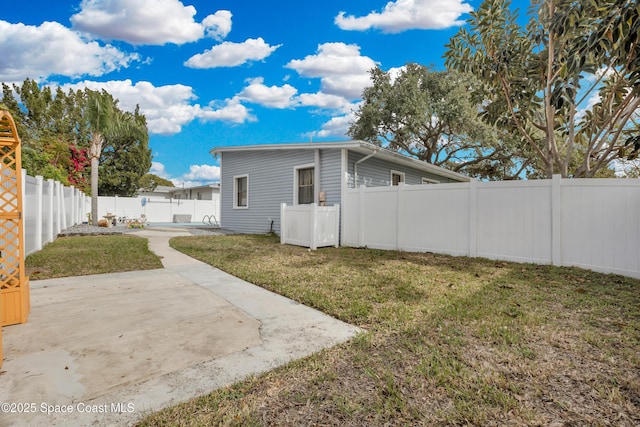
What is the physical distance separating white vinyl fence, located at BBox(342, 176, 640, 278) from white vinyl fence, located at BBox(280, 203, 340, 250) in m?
0.66

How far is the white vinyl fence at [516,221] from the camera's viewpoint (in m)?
5.15

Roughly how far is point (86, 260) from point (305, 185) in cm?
621

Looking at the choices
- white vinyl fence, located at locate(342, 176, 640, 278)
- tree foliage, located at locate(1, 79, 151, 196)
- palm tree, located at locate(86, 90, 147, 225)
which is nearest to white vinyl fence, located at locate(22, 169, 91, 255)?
palm tree, located at locate(86, 90, 147, 225)

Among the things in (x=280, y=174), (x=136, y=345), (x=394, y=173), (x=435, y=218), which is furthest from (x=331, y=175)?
(x=136, y=345)

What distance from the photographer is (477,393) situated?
1.89 meters

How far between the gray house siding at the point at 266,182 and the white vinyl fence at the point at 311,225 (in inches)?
31.5

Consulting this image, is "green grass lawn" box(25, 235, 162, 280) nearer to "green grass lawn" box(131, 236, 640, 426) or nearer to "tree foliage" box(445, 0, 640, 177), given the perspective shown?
"green grass lawn" box(131, 236, 640, 426)

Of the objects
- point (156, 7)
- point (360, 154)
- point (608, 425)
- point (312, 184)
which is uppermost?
point (156, 7)

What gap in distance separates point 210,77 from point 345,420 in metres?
17.1

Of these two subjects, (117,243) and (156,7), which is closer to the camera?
(117,243)

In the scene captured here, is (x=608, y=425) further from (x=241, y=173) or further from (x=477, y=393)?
(x=241, y=173)

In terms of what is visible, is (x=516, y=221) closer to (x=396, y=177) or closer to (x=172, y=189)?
(x=396, y=177)

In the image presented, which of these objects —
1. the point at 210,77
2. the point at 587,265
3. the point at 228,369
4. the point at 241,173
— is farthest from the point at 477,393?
the point at 210,77

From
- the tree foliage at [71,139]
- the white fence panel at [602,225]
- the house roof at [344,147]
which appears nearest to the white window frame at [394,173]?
the house roof at [344,147]
